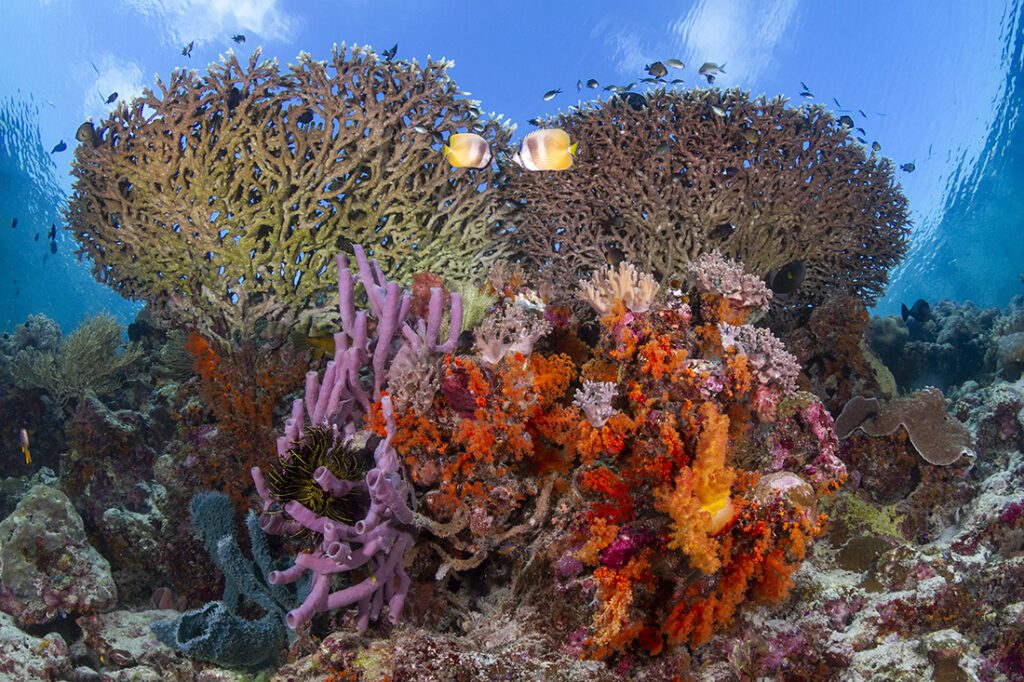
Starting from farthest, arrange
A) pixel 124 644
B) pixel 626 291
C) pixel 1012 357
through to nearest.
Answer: pixel 1012 357
pixel 124 644
pixel 626 291

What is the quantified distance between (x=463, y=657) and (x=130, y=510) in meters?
5.31

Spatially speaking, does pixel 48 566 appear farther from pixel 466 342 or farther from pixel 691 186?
pixel 691 186

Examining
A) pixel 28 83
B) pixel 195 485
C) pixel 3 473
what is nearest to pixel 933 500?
pixel 195 485

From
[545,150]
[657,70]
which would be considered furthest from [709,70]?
[545,150]

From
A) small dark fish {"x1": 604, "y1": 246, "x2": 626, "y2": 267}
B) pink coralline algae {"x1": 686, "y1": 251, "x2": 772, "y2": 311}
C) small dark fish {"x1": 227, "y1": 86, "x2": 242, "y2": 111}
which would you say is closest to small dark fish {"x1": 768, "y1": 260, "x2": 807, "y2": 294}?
small dark fish {"x1": 604, "y1": 246, "x2": 626, "y2": 267}

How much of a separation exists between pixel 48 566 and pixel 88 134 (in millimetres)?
4844

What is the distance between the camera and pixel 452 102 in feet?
21.7

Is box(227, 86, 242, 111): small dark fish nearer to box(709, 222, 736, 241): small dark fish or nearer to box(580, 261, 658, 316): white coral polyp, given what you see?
box(580, 261, 658, 316): white coral polyp

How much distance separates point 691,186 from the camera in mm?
6965

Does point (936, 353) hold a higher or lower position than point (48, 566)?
higher

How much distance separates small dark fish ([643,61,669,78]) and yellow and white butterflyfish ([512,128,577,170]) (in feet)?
10.8

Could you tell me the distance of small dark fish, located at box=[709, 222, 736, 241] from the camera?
686cm

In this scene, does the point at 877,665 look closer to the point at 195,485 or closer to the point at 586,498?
the point at 586,498

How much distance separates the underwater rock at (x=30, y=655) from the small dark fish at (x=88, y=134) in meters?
5.12
